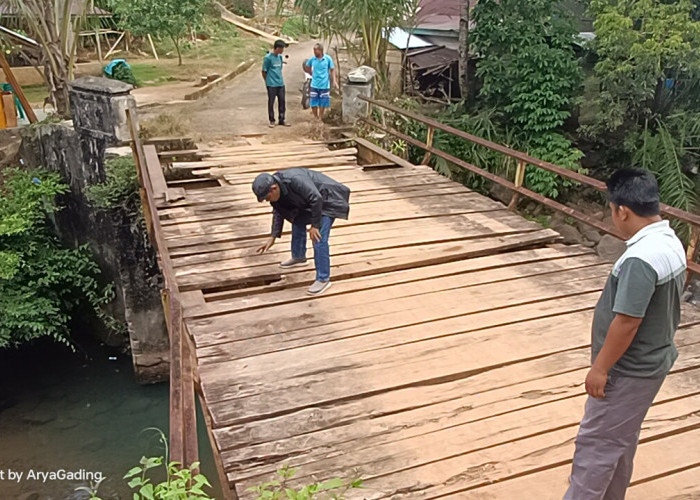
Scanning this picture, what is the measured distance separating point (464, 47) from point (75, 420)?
34.6ft

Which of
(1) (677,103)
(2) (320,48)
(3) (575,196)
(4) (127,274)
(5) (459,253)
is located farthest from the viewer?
(3) (575,196)

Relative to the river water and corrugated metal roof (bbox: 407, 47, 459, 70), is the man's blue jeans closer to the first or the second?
the river water

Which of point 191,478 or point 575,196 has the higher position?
point 191,478

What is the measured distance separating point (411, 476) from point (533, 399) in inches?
43.8

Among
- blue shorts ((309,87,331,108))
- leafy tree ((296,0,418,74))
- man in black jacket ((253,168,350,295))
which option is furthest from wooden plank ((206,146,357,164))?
man in black jacket ((253,168,350,295))

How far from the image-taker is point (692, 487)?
3.45m

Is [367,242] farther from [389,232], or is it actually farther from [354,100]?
[354,100]

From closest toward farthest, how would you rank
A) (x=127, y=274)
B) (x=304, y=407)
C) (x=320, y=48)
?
(x=304, y=407)
(x=127, y=274)
(x=320, y=48)

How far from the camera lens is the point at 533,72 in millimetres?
12219

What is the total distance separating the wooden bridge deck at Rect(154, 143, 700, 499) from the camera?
11.8 ft

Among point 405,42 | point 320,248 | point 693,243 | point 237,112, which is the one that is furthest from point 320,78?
point 693,243

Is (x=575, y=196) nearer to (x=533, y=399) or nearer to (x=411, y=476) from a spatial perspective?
(x=533, y=399)

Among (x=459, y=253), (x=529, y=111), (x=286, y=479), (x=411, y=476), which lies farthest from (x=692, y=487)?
(x=529, y=111)

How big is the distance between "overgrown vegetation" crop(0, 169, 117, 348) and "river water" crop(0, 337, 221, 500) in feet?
1.83
